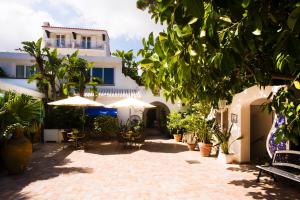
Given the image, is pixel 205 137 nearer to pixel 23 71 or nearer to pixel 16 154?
pixel 16 154

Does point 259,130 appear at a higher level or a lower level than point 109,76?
lower

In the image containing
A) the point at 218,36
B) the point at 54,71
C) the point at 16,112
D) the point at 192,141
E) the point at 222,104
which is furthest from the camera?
the point at 54,71

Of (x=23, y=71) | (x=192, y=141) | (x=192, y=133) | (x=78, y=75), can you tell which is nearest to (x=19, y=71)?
(x=23, y=71)

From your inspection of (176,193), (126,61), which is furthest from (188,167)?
(126,61)

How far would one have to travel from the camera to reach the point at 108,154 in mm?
16484

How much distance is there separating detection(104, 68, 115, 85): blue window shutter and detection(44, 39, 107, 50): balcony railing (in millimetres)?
22674

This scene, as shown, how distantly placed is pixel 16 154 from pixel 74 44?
42.9 metres

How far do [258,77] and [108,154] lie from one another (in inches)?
490

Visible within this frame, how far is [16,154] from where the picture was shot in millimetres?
11055

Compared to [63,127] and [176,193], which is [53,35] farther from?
[176,193]

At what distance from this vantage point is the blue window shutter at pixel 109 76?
101 feet

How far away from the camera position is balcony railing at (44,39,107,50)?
5116cm

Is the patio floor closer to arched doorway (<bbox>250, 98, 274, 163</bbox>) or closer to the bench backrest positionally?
the bench backrest

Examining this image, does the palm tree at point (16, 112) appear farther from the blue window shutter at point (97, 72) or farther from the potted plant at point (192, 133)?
the blue window shutter at point (97, 72)
